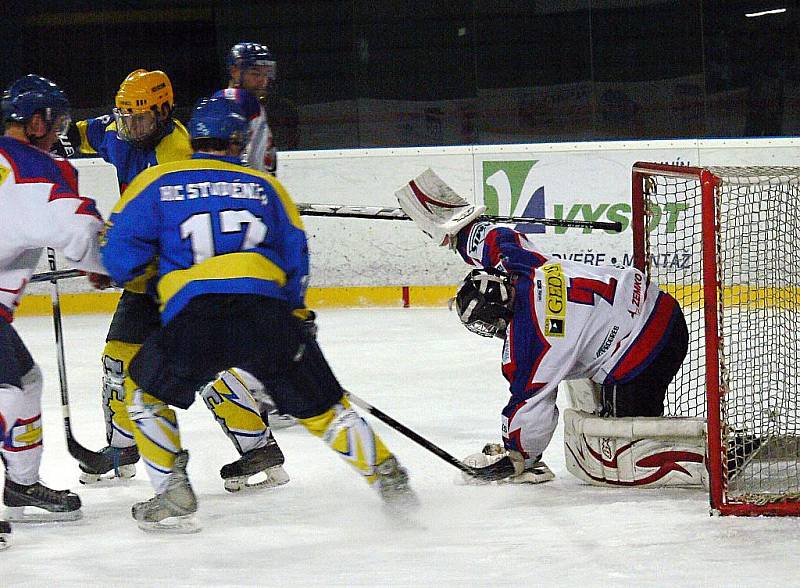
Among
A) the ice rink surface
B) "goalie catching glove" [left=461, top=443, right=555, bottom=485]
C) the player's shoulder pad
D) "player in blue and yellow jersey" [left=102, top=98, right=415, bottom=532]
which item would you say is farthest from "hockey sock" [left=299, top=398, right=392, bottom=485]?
the player's shoulder pad

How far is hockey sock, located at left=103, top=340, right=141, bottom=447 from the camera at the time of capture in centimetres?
351

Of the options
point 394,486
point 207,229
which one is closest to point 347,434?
point 394,486

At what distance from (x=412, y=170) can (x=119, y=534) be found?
170 inches

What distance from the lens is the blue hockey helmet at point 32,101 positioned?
9.95 feet

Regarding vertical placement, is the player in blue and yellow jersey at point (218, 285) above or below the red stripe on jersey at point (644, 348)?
above

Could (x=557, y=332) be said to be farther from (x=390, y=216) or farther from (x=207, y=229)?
(x=390, y=216)

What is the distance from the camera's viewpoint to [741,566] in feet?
8.47

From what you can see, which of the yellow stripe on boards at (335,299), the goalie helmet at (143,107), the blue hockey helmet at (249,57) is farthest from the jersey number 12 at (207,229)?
the yellow stripe on boards at (335,299)

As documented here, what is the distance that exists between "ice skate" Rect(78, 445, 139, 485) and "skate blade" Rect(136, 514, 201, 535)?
640mm

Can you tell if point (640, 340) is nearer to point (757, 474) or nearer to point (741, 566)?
point (757, 474)

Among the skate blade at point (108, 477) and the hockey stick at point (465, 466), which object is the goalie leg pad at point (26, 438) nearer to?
the skate blade at point (108, 477)

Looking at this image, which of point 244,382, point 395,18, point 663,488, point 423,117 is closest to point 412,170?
point 423,117

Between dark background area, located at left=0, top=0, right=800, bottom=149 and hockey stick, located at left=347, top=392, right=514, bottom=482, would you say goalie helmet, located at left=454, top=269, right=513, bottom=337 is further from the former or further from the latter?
dark background area, located at left=0, top=0, right=800, bottom=149

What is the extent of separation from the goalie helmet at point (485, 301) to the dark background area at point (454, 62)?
4.03 meters
